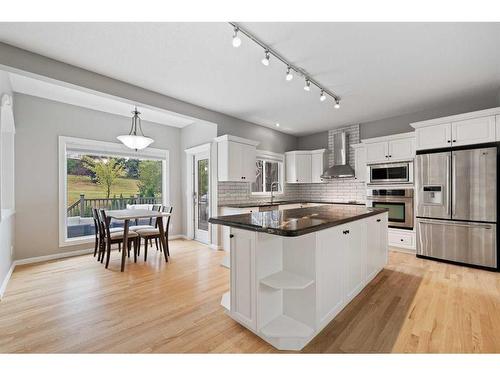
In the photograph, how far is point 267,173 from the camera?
601 centimetres

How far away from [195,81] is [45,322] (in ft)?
10.2

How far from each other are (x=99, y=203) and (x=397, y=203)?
6.29 meters

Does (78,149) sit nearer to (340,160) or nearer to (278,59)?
(278,59)

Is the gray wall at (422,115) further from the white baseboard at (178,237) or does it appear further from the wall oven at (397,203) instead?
the white baseboard at (178,237)

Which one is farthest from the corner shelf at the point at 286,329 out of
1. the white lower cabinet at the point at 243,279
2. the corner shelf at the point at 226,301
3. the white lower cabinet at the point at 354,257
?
the white lower cabinet at the point at 354,257

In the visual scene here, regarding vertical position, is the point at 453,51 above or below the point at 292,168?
above

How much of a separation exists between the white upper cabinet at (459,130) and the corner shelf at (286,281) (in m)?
3.53

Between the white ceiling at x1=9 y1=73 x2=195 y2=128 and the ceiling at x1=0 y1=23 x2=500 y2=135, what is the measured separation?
0.48 m

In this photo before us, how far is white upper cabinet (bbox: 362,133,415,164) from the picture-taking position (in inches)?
171

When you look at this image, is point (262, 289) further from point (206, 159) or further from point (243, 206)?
point (206, 159)

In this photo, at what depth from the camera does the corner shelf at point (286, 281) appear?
5.94 feet

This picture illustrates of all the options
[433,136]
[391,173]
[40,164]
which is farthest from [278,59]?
[40,164]

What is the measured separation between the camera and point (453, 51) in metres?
2.55
